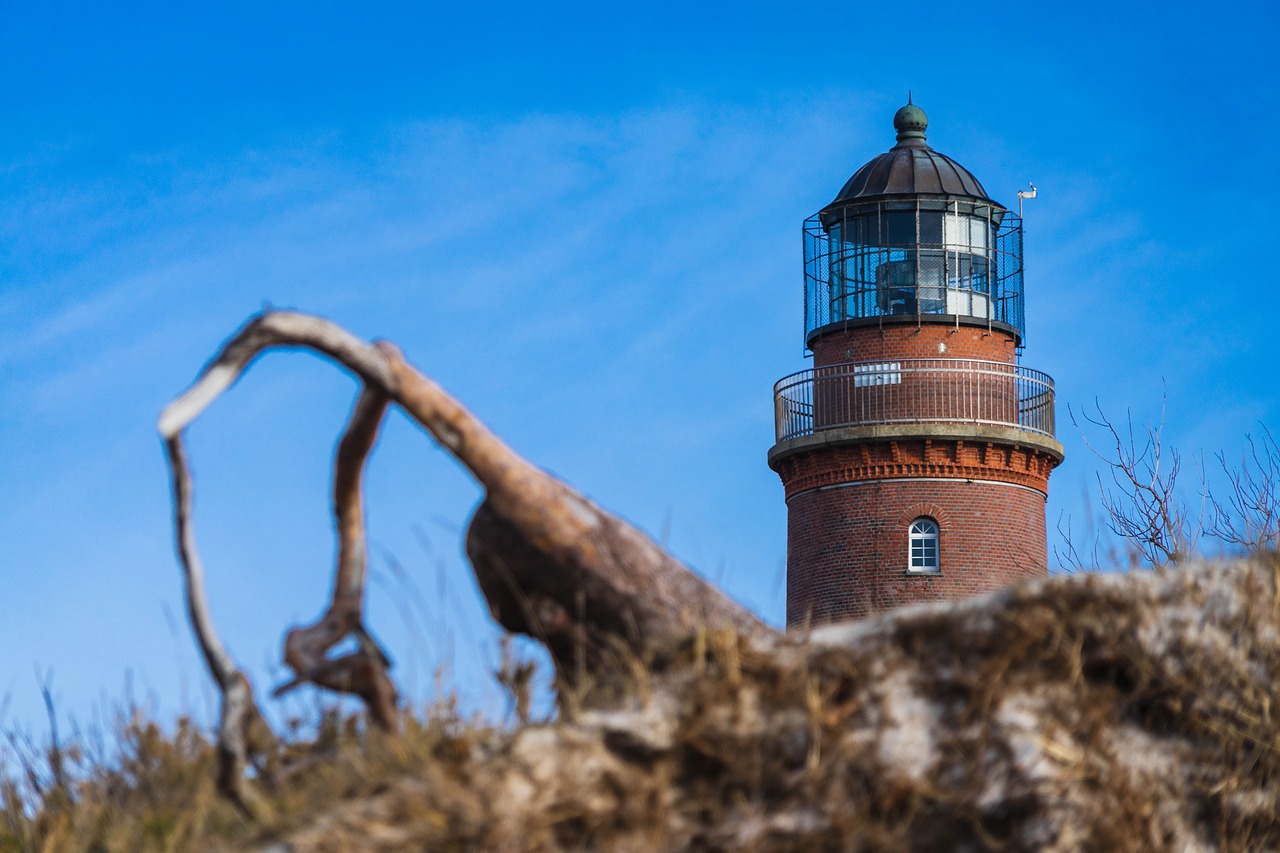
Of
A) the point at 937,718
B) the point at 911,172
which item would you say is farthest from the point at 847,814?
the point at 911,172

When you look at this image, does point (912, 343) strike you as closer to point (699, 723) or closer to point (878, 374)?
point (878, 374)

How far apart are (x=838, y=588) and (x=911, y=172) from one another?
695 cm

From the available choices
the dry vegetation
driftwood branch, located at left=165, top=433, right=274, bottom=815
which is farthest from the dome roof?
driftwood branch, located at left=165, top=433, right=274, bottom=815

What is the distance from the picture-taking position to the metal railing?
25547 millimetres

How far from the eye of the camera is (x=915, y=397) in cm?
2556

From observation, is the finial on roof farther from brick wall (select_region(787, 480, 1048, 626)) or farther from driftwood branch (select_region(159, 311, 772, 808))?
driftwood branch (select_region(159, 311, 772, 808))

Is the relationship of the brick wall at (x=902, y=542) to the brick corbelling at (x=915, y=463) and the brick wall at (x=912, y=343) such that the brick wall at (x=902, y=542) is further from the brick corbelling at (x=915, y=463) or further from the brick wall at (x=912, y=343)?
the brick wall at (x=912, y=343)

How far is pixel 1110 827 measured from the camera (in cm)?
482

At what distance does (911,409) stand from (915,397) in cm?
21

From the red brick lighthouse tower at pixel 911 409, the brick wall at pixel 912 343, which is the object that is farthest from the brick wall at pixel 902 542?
the brick wall at pixel 912 343

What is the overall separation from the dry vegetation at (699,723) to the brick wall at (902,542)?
19565 mm

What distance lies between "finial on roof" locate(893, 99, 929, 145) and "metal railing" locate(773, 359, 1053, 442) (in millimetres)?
4547

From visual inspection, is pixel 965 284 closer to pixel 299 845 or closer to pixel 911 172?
pixel 911 172

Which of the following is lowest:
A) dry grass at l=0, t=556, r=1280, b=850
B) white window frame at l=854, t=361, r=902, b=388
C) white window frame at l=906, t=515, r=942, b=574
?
dry grass at l=0, t=556, r=1280, b=850
